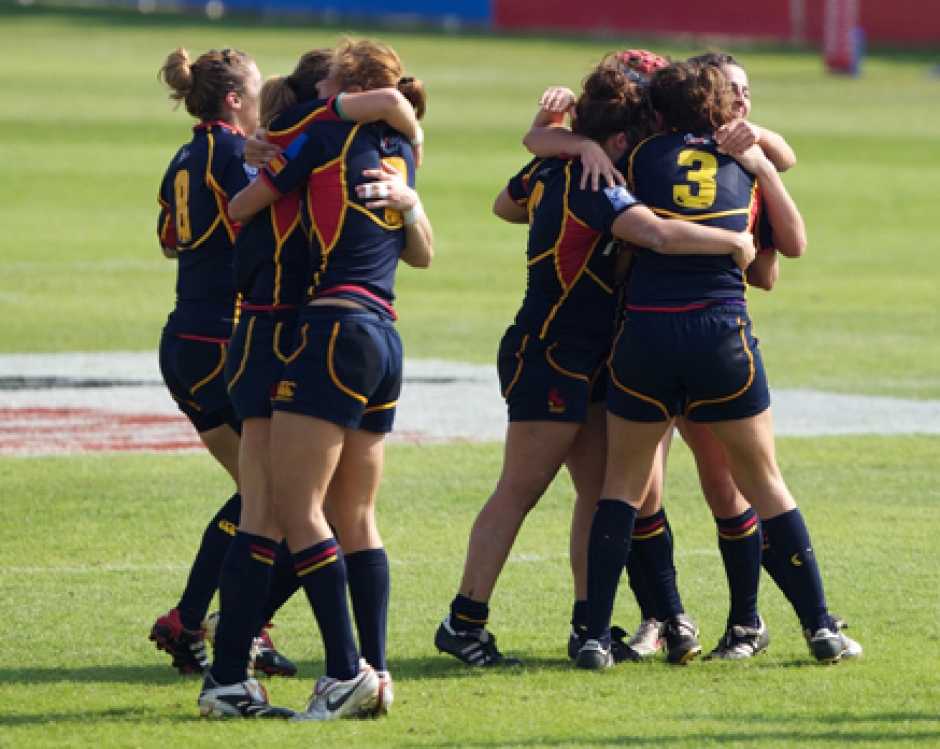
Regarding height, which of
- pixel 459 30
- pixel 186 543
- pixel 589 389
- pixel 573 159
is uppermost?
pixel 573 159

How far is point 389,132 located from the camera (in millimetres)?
5270

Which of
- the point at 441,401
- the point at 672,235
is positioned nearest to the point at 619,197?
the point at 672,235

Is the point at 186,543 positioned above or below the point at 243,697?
below

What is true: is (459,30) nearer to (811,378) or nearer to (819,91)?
(819,91)

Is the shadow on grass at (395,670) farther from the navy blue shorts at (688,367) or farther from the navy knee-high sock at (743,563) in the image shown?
the navy blue shorts at (688,367)

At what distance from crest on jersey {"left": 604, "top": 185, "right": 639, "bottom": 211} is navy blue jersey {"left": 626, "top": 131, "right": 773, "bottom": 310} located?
0.10 meters

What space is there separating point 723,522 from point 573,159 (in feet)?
4.59

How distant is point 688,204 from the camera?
556 centimetres

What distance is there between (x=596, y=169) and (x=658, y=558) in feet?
4.69

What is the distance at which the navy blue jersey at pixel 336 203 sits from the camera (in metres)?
5.09

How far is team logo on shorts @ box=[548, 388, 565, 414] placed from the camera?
5.82 metres

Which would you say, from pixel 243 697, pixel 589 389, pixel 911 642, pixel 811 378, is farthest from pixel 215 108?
pixel 811 378

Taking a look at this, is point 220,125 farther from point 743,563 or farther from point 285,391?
point 743,563

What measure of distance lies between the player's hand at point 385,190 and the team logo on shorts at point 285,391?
591mm
